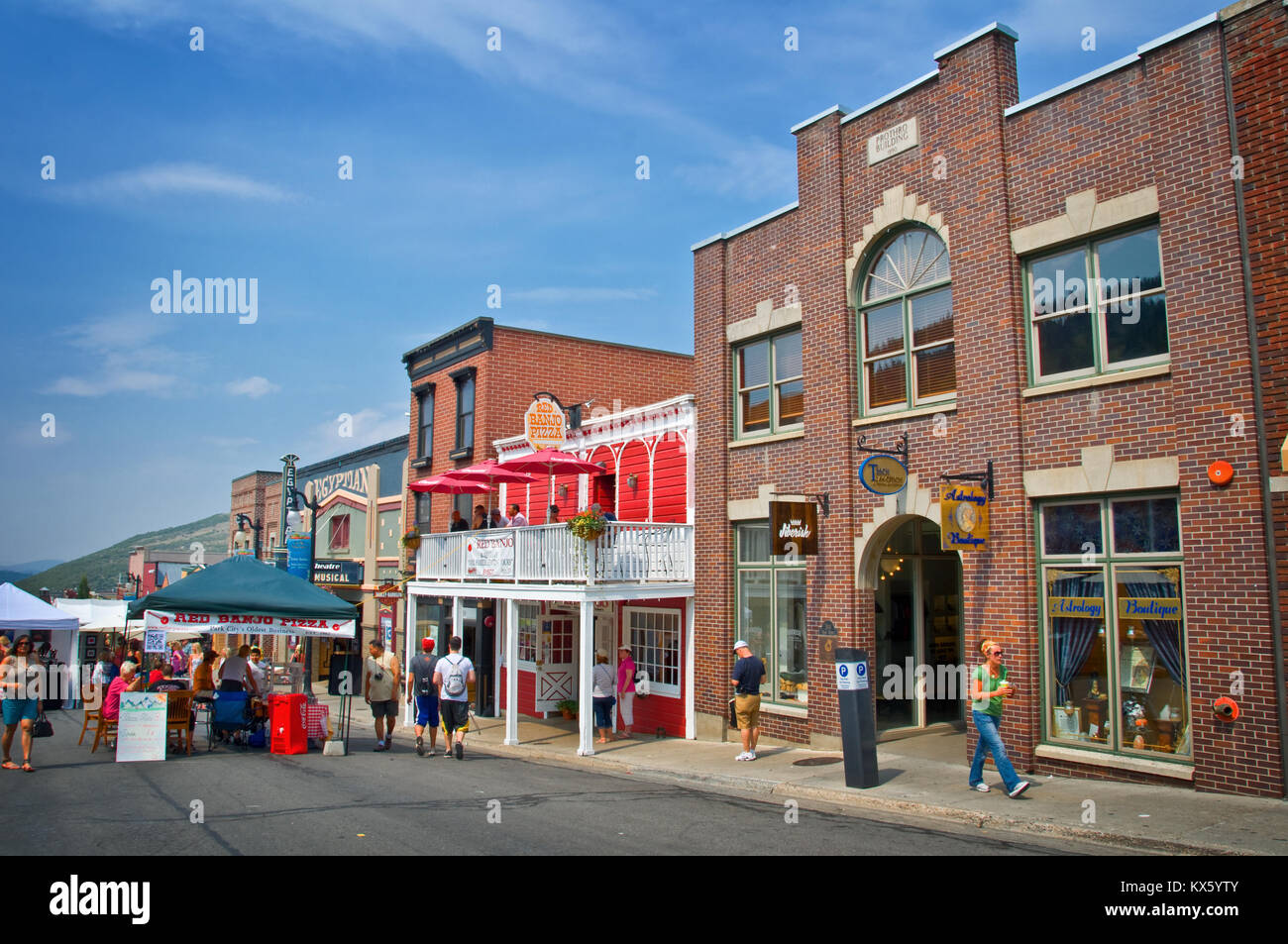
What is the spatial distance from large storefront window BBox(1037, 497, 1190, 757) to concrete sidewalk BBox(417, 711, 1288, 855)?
25.9 inches

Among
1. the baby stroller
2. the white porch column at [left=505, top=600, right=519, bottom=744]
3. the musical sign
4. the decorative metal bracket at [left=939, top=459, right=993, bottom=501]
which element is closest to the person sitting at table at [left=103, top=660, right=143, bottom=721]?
the baby stroller

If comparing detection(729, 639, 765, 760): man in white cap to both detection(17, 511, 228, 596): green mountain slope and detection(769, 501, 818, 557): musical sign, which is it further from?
detection(17, 511, 228, 596): green mountain slope

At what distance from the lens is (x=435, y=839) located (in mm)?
8164

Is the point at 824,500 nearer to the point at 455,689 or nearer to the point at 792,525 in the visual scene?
the point at 792,525

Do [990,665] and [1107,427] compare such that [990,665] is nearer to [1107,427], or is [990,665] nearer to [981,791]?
[981,791]

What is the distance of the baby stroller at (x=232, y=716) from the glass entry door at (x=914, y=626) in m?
10.1

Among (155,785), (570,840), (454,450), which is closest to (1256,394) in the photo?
(570,840)

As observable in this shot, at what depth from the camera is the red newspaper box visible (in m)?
14.4

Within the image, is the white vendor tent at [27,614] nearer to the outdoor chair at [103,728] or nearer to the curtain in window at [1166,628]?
the outdoor chair at [103,728]

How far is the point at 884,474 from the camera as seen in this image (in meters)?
12.8

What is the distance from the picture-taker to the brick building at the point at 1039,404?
9.65 m

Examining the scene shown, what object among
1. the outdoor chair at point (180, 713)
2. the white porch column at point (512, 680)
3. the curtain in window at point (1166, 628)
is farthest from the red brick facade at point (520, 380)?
the curtain in window at point (1166, 628)

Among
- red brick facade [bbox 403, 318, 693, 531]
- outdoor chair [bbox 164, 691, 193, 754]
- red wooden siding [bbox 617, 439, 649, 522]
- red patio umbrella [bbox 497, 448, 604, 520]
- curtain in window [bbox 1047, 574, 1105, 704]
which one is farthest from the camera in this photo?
red brick facade [bbox 403, 318, 693, 531]
